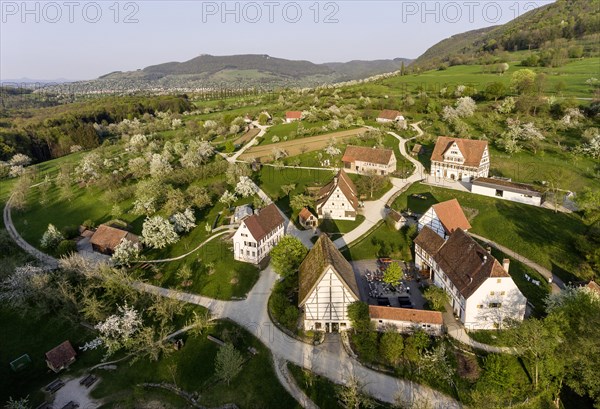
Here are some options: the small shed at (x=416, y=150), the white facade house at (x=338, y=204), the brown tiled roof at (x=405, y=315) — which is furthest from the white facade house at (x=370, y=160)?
the brown tiled roof at (x=405, y=315)

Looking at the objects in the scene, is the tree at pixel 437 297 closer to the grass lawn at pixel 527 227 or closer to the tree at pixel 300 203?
the grass lawn at pixel 527 227

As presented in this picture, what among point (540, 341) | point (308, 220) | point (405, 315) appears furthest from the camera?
point (308, 220)

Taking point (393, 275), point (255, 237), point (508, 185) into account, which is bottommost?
point (393, 275)

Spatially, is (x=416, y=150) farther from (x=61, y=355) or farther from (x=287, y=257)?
(x=61, y=355)

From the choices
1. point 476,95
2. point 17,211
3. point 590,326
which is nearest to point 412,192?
point 590,326

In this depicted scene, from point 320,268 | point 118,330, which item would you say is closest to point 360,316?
point 320,268

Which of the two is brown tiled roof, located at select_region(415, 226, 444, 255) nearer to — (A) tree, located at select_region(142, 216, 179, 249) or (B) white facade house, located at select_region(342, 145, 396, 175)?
(B) white facade house, located at select_region(342, 145, 396, 175)

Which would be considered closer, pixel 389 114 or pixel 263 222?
pixel 263 222

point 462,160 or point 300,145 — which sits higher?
point 300,145
